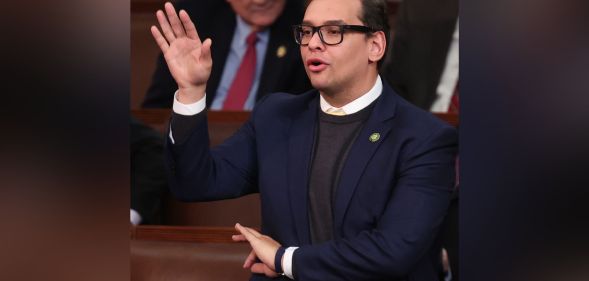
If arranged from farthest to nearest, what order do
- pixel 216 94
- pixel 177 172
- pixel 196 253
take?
1. pixel 216 94
2. pixel 196 253
3. pixel 177 172

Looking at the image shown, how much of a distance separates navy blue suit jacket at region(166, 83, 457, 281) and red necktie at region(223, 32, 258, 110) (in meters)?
0.61

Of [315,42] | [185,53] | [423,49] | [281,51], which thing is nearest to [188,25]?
[185,53]

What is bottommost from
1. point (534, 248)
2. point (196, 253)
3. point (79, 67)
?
point (196, 253)

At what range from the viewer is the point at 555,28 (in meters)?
0.73

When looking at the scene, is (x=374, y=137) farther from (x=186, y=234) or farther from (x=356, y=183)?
(x=186, y=234)

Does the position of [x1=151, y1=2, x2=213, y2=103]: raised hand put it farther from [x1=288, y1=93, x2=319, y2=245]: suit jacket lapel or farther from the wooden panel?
the wooden panel

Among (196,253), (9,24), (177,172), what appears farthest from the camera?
(196,253)

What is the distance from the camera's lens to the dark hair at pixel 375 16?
977 millimetres

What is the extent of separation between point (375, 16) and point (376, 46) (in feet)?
0.11

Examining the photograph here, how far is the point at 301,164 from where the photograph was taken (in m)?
0.98

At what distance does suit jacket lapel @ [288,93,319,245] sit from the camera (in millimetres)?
963

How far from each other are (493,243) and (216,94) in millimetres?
982

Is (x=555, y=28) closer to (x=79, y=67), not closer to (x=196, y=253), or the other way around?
(x=79, y=67)

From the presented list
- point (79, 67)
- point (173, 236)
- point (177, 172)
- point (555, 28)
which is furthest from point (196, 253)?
point (555, 28)
